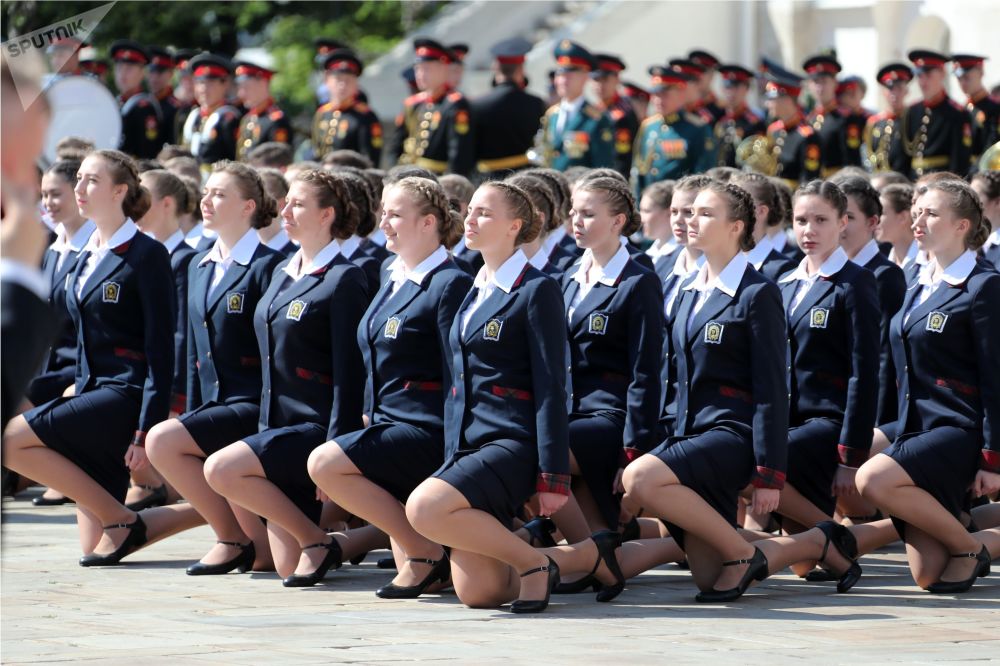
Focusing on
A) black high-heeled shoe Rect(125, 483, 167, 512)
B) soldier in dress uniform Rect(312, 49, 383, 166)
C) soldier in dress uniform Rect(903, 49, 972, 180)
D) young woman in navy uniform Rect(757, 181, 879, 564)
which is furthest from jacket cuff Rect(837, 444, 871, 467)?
soldier in dress uniform Rect(312, 49, 383, 166)

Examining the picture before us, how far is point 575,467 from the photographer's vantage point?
304 inches

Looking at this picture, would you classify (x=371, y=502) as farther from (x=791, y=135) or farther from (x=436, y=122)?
(x=791, y=135)

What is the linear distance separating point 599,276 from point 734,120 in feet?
→ 32.9

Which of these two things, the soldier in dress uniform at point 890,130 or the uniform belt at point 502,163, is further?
the soldier in dress uniform at point 890,130

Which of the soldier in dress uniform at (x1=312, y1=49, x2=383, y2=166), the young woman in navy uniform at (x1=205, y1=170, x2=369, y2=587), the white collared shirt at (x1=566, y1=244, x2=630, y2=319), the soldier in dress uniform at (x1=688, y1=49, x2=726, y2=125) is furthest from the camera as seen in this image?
the soldier in dress uniform at (x1=688, y1=49, x2=726, y2=125)

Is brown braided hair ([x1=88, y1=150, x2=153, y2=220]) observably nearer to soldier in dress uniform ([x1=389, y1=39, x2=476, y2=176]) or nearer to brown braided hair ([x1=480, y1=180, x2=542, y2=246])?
brown braided hair ([x1=480, y1=180, x2=542, y2=246])

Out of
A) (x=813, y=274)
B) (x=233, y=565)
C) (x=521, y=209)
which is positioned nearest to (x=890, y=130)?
(x=813, y=274)

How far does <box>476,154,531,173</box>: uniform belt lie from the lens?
50.8 ft

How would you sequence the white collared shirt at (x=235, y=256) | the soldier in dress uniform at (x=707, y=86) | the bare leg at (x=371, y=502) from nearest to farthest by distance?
the bare leg at (x=371, y=502) → the white collared shirt at (x=235, y=256) → the soldier in dress uniform at (x=707, y=86)

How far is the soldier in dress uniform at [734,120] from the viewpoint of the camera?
17.4m

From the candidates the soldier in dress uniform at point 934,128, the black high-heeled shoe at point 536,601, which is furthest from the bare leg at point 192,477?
the soldier in dress uniform at point 934,128

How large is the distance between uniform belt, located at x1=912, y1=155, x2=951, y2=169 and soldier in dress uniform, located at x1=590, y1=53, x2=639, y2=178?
2.42 meters

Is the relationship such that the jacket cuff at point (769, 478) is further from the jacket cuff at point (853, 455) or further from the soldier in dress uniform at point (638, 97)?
the soldier in dress uniform at point (638, 97)

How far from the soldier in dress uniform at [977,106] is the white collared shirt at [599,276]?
773 centimetres
